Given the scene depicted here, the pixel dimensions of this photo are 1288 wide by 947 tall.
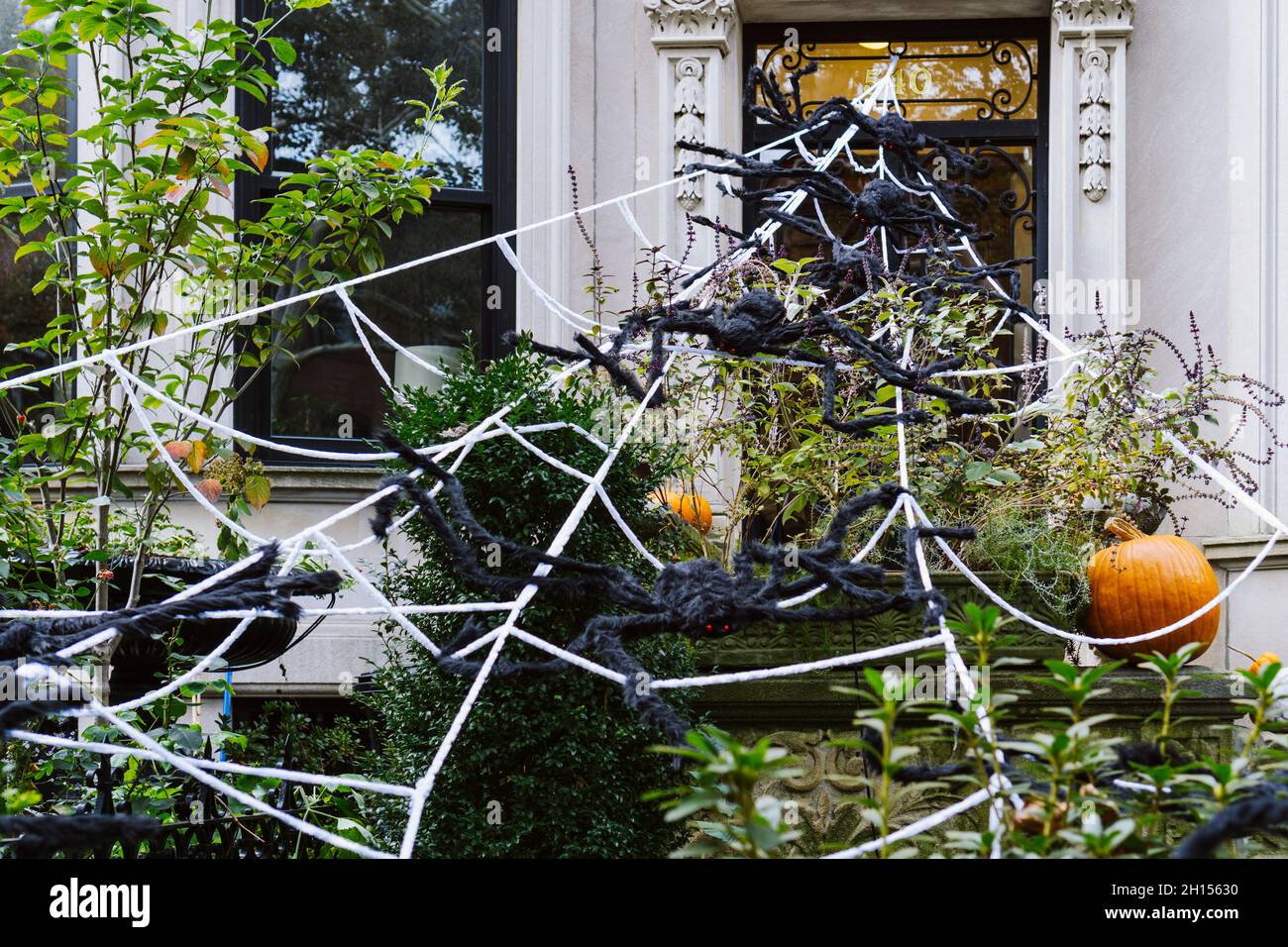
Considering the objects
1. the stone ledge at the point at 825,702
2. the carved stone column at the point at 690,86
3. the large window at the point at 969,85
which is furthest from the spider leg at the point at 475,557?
the large window at the point at 969,85

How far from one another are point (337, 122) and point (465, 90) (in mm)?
687

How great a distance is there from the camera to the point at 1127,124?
6.12 meters

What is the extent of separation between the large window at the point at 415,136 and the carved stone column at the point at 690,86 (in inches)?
31.1

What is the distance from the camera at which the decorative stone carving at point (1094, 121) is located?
592 centimetres

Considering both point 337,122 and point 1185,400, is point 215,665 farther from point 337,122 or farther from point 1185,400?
point 337,122

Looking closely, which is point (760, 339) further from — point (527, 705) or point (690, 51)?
point (690, 51)

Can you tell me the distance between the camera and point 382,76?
622 cm

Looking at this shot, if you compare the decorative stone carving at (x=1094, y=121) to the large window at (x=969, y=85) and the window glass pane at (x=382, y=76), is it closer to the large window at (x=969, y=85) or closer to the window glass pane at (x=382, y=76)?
the large window at (x=969, y=85)

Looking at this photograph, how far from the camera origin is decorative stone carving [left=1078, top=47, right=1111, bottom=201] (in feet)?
19.4

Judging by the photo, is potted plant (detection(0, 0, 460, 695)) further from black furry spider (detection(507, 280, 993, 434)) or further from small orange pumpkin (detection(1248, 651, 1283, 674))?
small orange pumpkin (detection(1248, 651, 1283, 674))

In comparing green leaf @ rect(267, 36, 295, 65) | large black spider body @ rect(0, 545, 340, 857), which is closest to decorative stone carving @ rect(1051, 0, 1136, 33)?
green leaf @ rect(267, 36, 295, 65)

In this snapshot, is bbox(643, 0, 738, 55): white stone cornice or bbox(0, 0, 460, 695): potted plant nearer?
bbox(0, 0, 460, 695): potted plant

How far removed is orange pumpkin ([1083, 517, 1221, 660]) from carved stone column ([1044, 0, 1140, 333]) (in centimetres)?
242
